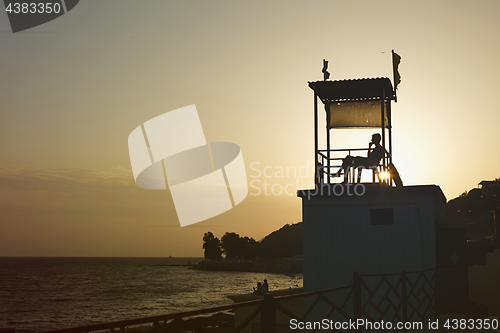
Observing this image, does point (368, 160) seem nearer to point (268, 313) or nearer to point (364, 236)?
point (364, 236)

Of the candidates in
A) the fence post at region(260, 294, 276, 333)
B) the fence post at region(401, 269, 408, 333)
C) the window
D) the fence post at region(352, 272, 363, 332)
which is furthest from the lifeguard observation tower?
the fence post at region(260, 294, 276, 333)

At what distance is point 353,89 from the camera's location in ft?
50.7

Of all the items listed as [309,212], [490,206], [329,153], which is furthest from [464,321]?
[490,206]

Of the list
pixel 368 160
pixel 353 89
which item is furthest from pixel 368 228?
pixel 353 89

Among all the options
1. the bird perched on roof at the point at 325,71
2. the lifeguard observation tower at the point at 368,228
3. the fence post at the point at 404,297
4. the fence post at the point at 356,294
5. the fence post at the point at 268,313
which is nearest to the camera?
the fence post at the point at 268,313

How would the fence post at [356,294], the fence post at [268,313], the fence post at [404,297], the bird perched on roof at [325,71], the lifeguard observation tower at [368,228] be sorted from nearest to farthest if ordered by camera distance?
1. the fence post at [268,313]
2. the fence post at [356,294]
3. the fence post at [404,297]
4. the lifeguard observation tower at [368,228]
5. the bird perched on roof at [325,71]

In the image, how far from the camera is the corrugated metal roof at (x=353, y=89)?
14914mm

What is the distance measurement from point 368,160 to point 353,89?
257cm

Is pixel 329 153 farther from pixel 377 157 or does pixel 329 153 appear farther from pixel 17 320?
pixel 17 320

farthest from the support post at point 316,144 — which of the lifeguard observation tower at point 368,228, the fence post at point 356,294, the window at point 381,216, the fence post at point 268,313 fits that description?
the fence post at point 268,313

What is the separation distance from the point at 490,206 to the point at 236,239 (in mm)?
142052

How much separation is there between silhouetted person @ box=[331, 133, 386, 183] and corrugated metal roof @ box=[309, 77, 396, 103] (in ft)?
5.63

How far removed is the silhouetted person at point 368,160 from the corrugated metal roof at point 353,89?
5.63 ft

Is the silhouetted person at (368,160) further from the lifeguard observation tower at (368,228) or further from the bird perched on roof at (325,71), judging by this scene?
the bird perched on roof at (325,71)
